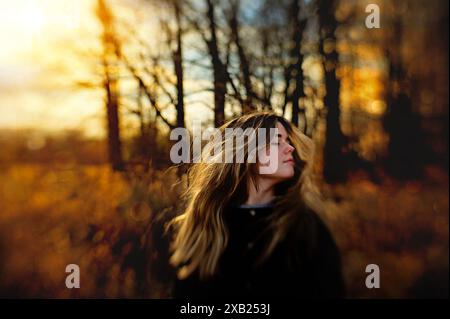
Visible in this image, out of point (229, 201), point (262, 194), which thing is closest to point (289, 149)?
point (262, 194)

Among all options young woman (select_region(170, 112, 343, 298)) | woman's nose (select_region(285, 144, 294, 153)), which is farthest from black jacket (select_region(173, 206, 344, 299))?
woman's nose (select_region(285, 144, 294, 153))

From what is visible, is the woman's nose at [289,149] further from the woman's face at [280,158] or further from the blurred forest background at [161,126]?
the blurred forest background at [161,126]

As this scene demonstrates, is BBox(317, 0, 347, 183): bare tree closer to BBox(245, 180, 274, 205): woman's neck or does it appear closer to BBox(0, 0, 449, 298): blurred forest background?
BBox(0, 0, 449, 298): blurred forest background

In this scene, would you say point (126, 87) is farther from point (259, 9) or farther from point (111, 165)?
point (259, 9)

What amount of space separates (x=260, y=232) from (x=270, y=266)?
0.50 ft

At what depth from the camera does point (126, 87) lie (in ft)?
9.74

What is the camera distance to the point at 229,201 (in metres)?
2.03

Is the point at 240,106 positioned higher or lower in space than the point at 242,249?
higher

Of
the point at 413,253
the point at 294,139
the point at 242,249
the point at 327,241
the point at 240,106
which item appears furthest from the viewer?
the point at 413,253

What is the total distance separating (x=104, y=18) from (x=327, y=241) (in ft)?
7.33

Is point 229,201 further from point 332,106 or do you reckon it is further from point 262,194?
point 332,106

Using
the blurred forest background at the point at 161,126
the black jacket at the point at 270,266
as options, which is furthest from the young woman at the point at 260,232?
the blurred forest background at the point at 161,126

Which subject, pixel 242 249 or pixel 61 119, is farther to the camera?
pixel 61 119

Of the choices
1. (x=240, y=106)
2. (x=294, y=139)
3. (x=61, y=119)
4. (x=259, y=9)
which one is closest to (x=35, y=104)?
(x=61, y=119)
